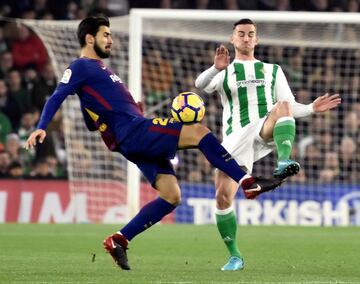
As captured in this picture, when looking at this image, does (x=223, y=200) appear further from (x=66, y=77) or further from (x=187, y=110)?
(x=66, y=77)

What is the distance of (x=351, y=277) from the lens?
7758 millimetres

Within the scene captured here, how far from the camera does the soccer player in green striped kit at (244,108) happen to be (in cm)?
885

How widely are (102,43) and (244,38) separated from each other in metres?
1.34

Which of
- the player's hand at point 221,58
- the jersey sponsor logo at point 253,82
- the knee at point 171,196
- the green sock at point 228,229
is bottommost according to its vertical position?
the green sock at point 228,229

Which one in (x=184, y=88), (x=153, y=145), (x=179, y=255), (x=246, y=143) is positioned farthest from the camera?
(x=184, y=88)

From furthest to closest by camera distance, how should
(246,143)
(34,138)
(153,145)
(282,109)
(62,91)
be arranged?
(246,143) → (282,109) → (62,91) → (153,145) → (34,138)

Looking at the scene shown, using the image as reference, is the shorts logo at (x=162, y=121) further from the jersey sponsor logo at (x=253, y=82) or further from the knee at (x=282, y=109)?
the jersey sponsor logo at (x=253, y=82)

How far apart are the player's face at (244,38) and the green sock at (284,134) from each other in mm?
875

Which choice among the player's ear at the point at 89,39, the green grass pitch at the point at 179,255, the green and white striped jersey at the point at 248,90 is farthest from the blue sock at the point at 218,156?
the player's ear at the point at 89,39

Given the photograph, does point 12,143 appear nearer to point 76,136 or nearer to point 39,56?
point 76,136

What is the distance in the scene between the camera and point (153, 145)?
796cm

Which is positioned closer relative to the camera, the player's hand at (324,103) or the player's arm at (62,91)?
the player's arm at (62,91)

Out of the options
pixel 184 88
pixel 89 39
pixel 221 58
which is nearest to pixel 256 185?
pixel 221 58

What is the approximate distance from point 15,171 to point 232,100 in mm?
8133
